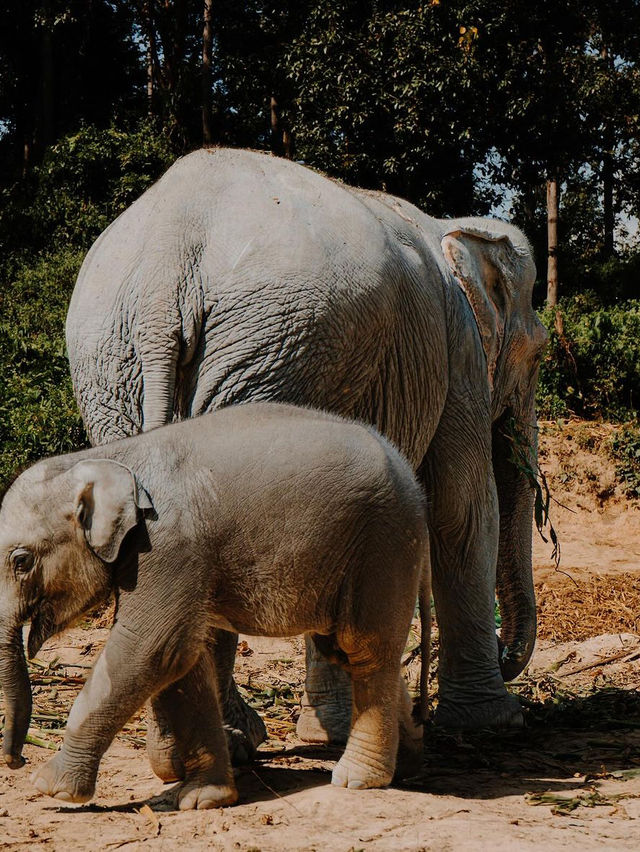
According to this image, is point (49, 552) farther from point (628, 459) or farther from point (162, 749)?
point (628, 459)

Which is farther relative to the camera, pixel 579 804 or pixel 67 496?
pixel 579 804

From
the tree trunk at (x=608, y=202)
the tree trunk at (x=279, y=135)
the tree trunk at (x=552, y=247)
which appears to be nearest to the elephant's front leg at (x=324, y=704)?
the tree trunk at (x=552, y=247)

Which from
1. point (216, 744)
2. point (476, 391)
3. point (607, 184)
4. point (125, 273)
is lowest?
point (216, 744)

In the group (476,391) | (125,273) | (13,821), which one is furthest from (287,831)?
(476,391)

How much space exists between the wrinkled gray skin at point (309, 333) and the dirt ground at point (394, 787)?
386 mm

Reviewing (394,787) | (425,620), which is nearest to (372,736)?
(394,787)

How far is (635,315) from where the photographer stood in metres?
14.2

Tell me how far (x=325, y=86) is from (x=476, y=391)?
494 inches

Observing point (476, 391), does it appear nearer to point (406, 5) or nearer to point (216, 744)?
point (216, 744)

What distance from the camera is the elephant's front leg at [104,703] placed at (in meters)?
3.55

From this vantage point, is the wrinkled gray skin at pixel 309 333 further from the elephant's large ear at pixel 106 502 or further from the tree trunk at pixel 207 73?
the tree trunk at pixel 207 73

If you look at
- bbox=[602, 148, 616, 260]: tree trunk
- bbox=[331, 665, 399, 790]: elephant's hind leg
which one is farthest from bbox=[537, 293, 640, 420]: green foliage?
bbox=[331, 665, 399, 790]: elephant's hind leg

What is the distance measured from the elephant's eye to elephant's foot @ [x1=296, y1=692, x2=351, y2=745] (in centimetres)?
193

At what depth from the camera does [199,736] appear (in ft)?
12.6
